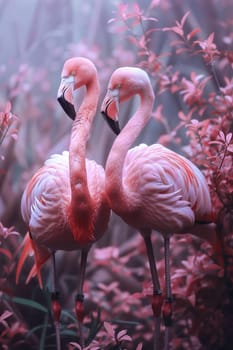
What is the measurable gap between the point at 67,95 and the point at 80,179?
8.3 inches

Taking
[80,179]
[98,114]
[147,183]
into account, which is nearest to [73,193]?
[80,179]

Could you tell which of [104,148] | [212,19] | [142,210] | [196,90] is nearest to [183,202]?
[142,210]

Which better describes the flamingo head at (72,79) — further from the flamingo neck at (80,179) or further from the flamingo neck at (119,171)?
the flamingo neck at (119,171)

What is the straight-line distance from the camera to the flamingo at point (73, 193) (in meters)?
1.23

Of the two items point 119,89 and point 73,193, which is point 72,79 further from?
point 73,193

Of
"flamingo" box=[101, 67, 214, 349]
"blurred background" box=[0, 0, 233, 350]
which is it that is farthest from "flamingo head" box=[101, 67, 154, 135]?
"blurred background" box=[0, 0, 233, 350]

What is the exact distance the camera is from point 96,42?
205 cm

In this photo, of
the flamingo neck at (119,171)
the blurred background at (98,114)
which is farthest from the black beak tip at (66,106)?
the blurred background at (98,114)

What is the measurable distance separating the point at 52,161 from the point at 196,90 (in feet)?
1.75

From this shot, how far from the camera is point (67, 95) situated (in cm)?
124

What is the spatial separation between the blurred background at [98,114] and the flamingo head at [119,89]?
436 mm

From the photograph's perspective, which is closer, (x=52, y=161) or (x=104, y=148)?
(x=52, y=161)

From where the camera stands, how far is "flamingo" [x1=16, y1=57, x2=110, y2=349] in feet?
4.02

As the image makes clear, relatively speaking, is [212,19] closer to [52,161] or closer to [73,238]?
[52,161]
